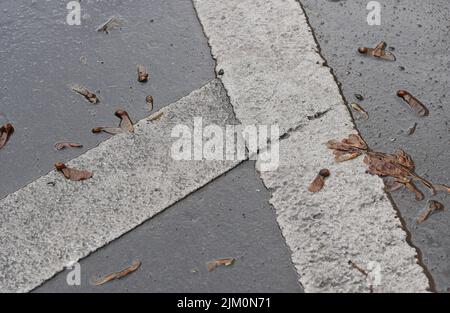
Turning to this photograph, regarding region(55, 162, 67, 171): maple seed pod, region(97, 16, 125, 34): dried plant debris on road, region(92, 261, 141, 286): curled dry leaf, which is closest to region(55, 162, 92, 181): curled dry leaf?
region(55, 162, 67, 171): maple seed pod

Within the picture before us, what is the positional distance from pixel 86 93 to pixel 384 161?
153 centimetres

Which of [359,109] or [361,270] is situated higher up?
[359,109]

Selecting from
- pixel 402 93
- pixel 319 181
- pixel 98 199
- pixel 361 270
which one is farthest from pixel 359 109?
pixel 98 199

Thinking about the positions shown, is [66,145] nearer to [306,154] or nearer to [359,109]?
[306,154]

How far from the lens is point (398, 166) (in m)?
2.60

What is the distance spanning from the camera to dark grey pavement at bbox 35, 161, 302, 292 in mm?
2375

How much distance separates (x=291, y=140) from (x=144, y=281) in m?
0.93

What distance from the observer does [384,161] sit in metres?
2.62

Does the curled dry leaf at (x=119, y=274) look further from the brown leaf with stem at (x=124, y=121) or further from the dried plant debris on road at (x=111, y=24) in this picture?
the dried plant debris on road at (x=111, y=24)

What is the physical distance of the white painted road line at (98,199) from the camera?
2482mm

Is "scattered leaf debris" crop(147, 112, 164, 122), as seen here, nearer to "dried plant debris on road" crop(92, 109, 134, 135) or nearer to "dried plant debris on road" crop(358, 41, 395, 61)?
"dried plant debris on road" crop(92, 109, 134, 135)

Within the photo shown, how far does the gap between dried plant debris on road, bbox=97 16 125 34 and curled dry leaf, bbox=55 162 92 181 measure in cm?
101
